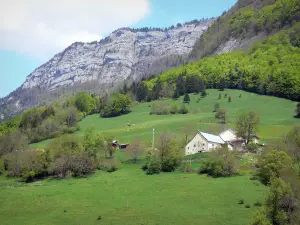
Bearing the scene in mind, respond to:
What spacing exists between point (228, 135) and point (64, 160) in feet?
137

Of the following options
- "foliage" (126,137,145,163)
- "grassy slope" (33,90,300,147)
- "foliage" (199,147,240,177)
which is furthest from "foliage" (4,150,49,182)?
"foliage" (199,147,240,177)

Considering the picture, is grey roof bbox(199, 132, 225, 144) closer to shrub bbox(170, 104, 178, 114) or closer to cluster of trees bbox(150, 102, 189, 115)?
cluster of trees bbox(150, 102, 189, 115)

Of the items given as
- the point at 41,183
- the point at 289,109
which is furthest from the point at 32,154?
the point at 289,109

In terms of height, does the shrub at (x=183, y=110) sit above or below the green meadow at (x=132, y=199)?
above

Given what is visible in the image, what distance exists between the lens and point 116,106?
15012cm

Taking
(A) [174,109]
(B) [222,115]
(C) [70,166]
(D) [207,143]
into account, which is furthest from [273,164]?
(A) [174,109]

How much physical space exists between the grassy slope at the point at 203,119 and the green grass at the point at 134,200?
101ft

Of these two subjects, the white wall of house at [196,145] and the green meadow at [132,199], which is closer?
the green meadow at [132,199]

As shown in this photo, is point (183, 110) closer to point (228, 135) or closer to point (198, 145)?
point (228, 135)

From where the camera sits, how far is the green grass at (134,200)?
140 ft

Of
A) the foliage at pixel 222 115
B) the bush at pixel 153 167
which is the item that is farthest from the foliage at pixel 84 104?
the bush at pixel 153 167

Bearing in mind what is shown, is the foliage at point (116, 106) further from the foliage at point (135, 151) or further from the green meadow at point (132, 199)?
the foliage at point (135, 151)

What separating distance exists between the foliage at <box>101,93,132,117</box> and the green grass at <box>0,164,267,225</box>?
83908 mm

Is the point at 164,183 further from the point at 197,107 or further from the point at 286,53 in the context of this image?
the point at 286,53
